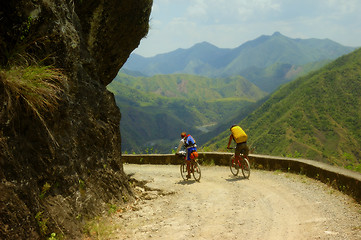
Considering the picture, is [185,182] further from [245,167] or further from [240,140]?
[240,140]

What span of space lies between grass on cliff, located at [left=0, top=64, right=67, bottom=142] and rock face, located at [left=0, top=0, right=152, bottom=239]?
83mm

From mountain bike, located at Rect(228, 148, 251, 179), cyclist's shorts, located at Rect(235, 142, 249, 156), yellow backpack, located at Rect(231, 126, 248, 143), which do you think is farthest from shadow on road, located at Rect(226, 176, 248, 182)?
yellow backpack, located at Rect(231, 126, 248, 143)

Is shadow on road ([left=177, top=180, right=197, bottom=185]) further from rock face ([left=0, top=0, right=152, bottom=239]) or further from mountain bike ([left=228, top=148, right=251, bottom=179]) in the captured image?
rock face ([left=0, top=0, right=152, bottom=239])

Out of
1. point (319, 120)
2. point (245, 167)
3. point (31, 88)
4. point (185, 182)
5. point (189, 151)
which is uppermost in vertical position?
point (319, 120)

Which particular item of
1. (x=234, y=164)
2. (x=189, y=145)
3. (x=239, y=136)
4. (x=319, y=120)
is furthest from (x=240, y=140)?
(x=319, y=120)

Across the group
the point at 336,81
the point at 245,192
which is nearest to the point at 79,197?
the point at 245,192

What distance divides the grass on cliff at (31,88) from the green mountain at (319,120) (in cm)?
12638

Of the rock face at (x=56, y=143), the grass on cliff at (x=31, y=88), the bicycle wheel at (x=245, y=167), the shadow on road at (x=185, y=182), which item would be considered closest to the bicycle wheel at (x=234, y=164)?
the bicycle wheel at (x=245, y=167)

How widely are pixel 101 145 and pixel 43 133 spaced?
242 cm

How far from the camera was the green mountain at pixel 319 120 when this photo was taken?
13650cm

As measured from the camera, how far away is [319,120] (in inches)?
6073

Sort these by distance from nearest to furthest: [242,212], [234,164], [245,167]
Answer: [242,212], [245,167], [234,164]

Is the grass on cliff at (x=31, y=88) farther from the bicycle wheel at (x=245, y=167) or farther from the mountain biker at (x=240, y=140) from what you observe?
the bicycle wheel at (x=245, y=167)

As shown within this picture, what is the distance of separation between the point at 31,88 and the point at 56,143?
1.18 meters
